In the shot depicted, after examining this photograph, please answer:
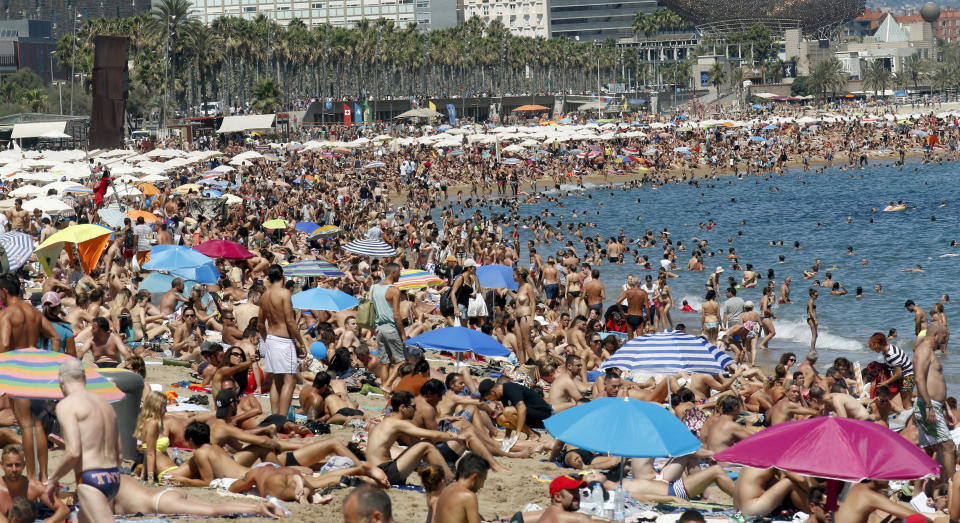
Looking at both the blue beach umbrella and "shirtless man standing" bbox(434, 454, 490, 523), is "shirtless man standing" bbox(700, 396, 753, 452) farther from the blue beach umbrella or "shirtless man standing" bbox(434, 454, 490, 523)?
"shirtless man standing" bbox(434, 454, 490, 523)

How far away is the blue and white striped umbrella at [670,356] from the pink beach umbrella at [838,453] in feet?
13.6

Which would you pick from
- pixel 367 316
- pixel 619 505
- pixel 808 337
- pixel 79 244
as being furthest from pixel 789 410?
pixel 79 244

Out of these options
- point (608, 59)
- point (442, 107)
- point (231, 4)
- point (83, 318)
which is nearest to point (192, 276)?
point (83, 318)

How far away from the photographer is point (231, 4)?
144 meters

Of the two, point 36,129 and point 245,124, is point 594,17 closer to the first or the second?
point 245,124

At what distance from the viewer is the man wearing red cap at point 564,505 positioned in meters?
7.15

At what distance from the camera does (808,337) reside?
21.1 meters

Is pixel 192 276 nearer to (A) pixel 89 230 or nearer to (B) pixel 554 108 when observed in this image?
(A) pixel 89 230

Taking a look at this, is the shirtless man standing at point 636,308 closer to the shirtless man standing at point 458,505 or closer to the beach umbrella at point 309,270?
the beach umbrella at point 309,270

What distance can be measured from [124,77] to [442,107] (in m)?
66.9

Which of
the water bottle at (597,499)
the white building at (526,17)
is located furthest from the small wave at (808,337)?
the white building at (526,17)

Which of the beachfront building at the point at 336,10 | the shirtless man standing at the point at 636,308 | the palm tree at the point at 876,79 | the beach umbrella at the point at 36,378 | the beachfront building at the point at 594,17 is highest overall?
the beachfront building at the point at 594,17

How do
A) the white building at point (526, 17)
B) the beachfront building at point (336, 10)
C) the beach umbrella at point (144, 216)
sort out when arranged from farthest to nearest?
the white building at point (526, 17) → the beachfront building at point (336, 10) → the beach umbrella at point (144, 216)

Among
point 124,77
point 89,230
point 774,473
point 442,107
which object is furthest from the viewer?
point 442,107
